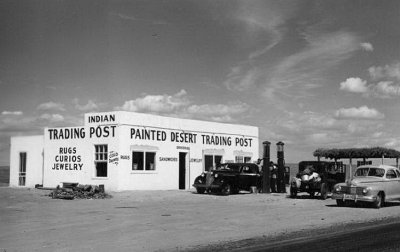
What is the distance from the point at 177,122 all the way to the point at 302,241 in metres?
21.9

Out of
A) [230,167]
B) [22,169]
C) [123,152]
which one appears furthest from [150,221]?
[22,169]

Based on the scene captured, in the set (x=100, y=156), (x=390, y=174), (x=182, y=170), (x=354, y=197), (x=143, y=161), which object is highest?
(x=100, y=156)

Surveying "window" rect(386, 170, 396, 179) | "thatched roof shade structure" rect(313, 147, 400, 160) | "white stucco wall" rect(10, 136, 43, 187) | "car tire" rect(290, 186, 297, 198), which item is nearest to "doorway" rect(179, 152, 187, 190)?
"thatched roof shade structure" rect(313, 147, 400, 160)

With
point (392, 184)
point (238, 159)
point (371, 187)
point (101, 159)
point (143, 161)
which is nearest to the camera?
point (371, 187)

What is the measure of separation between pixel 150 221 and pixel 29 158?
2086 cm

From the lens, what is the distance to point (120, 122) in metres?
29.2

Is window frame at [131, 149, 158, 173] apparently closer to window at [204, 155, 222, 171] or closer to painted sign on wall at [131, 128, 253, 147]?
painted sign on wall at [131, 128, 253, 147]

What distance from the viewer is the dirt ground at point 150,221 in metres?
11.2

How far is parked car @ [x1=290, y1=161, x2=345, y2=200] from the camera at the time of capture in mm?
25312

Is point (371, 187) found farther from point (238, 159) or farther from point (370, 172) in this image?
point (238, 159)

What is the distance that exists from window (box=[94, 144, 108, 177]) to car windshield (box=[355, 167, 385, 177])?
45.0 feet

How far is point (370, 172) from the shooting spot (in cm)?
2175

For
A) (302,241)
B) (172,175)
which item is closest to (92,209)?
(302,241)

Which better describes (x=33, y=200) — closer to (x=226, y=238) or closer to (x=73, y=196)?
(x=73, y=196)
